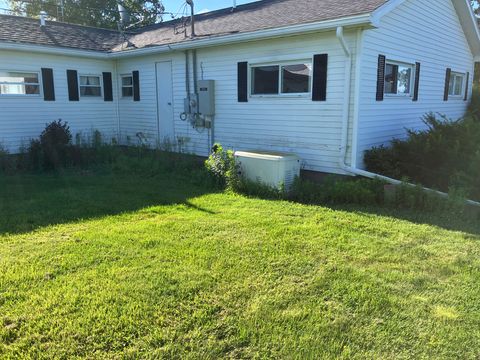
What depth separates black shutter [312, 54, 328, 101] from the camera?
304 inches

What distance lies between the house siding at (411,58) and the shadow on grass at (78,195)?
367 cm

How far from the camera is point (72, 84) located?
1162cm

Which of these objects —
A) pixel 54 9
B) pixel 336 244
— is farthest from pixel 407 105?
pixel 54 9

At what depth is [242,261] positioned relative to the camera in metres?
4.24

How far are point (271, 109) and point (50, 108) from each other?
644 cm

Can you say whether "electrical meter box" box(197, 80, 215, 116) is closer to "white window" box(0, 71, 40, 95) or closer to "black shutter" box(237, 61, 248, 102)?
"black shutter" box(237, 61, 248, 102)

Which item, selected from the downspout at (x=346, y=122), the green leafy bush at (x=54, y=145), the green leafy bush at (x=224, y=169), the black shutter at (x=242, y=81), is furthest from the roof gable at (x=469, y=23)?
the green leafy bush at (x=54, y=145)

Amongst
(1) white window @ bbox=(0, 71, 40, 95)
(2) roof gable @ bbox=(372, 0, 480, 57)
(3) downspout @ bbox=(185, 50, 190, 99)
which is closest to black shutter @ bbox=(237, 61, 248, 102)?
(3) downspout @ bbox=(185, 50, 190, 99)

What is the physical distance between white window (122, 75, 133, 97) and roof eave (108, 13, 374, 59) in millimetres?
1012

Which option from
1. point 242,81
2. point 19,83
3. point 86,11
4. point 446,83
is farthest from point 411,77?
point 86,11

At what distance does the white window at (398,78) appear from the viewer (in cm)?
873

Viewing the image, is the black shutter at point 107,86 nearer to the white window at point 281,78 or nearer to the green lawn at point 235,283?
the white window at point 281,78

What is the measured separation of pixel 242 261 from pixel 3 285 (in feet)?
7.37

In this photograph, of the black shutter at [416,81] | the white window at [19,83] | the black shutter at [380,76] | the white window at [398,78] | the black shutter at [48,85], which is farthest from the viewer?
the black shutter at [48,85]
